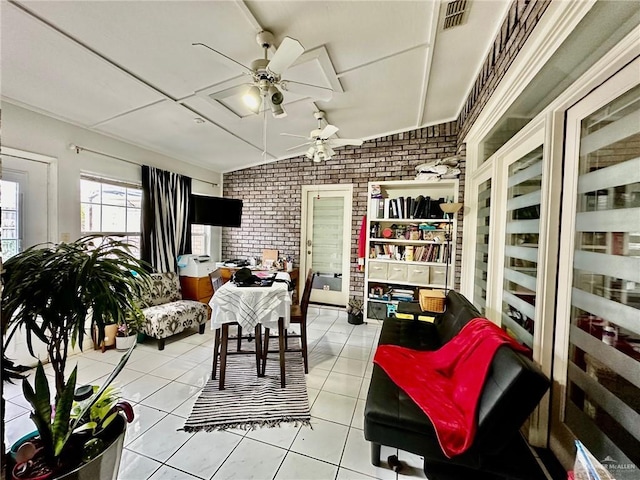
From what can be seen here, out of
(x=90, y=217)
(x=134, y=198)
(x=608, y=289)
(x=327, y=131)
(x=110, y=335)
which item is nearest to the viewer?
(x=608, y=289)

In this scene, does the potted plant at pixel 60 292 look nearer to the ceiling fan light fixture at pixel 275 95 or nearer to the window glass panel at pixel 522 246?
the ceiling fan light fixture at pixel 275 95

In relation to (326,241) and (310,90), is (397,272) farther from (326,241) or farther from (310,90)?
(310,90)

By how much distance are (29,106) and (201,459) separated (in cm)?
325

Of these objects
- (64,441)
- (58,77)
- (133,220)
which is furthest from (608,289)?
(133,220)

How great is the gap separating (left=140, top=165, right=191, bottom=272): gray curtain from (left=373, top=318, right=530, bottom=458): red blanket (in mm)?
3227

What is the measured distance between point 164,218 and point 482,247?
158 inches

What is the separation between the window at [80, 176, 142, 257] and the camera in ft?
10.7

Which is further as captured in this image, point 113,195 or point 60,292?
point 113,195

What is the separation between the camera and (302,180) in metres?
4.75

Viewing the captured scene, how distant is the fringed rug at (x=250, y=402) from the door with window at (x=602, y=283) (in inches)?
62.8

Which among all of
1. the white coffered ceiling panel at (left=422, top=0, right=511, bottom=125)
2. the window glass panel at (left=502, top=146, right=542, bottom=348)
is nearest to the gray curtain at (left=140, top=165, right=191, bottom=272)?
the white coffered ceiling panel at (left=422, top=0, right=511, bottom=125)

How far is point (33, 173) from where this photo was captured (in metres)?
2.72

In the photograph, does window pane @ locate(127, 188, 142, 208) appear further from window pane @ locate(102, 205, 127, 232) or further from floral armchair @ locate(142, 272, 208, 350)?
floral armchair @ locate(142, 272, 208, 350)

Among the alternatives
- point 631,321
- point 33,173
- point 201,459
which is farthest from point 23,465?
point 33,173
